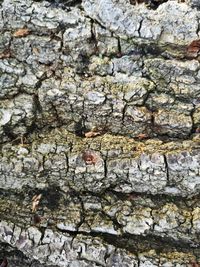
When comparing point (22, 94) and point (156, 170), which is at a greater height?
point (22, 94)

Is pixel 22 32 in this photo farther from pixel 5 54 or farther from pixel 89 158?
pixel 89 158

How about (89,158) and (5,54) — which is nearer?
(89,158)

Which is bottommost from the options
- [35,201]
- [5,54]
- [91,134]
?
[35,201]

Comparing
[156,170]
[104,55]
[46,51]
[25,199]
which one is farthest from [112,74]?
[25,199]

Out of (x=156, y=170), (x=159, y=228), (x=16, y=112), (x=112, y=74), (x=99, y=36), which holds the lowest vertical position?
(x=159, y=228)

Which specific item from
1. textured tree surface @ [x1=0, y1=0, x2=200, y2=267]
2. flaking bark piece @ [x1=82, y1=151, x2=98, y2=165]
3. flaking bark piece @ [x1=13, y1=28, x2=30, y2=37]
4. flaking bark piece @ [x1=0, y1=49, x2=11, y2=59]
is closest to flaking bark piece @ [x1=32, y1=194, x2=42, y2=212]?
textured tree surface @ [x1=0, y1=0, x2=200, y2=267]

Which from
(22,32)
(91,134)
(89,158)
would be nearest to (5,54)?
(22,32)

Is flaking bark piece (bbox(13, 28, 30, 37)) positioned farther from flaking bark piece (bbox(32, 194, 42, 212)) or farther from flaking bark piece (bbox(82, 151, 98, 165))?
flaking bark piece (bbox(32, 194, 42, 212))

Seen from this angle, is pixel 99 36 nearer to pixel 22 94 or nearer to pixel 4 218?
pixel 22 94
